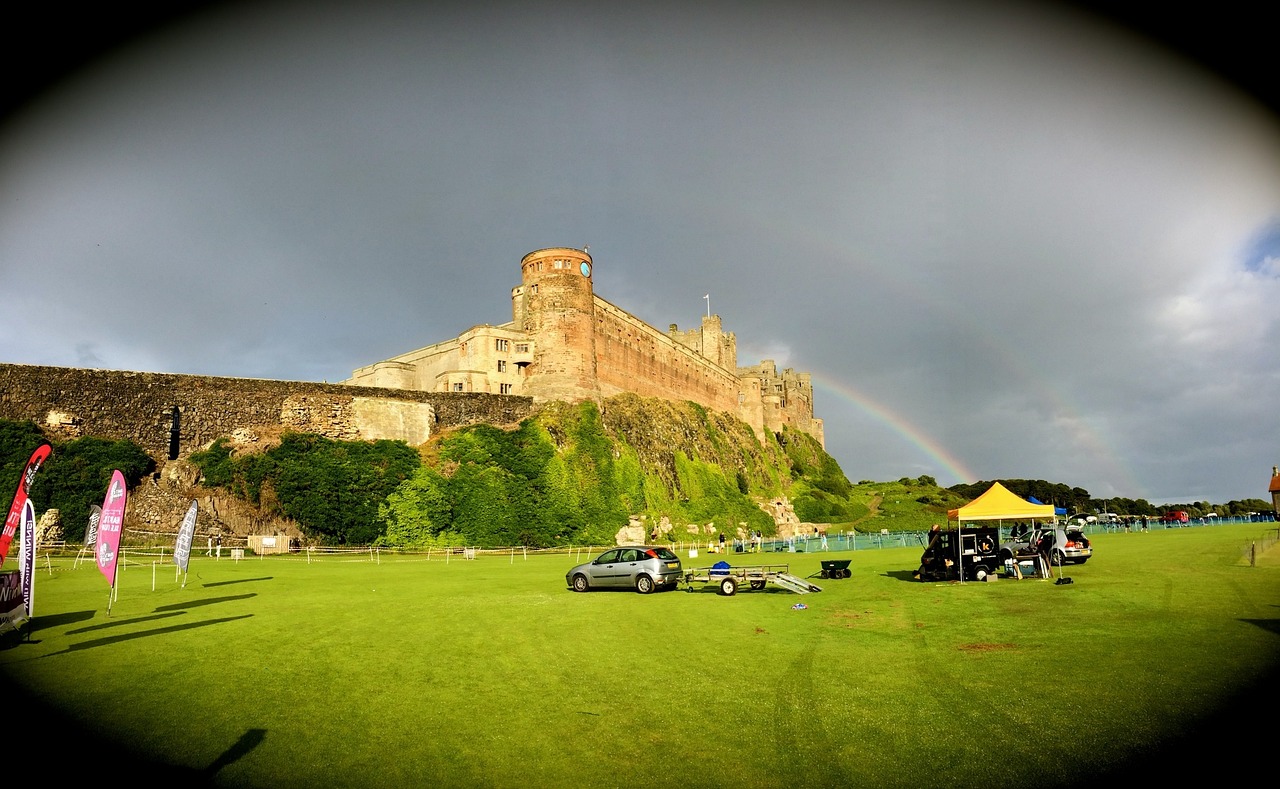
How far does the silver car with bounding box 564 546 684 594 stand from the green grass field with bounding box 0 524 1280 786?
11.3 feet

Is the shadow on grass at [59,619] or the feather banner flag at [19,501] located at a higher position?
the feather banner flag at [19,501]

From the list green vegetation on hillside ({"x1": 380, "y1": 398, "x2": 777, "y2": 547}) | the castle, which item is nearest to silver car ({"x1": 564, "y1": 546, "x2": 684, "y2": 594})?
green vegetation on hillside ({"x1": 380, "y1": 398, "x2": 777, "y2": 547})

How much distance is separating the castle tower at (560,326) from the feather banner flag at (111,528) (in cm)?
4126

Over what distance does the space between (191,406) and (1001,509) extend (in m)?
41.0

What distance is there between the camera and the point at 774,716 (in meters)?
8.06

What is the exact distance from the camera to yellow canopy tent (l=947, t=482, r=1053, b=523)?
70.3 feet

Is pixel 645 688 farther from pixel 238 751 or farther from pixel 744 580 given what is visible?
pixel 744 580

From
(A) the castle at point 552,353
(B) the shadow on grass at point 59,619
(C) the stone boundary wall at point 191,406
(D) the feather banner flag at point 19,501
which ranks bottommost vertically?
(B) the shadow on grass at point 59,619

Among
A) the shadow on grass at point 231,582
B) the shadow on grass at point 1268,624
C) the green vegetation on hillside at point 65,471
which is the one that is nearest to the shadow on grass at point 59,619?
the shadow on grass at point 231,582

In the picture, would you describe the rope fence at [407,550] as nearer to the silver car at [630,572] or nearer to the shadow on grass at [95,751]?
the silver car at [630,572]

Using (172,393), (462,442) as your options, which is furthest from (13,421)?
(462,442)

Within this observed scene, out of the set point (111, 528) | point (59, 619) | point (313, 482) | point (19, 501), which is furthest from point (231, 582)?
point (313, 482)

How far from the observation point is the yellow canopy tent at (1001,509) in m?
21.4

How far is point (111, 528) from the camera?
12961mm
